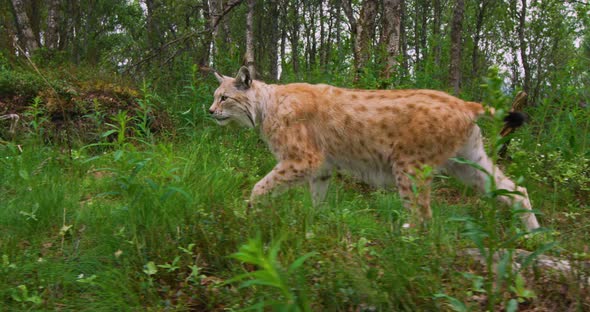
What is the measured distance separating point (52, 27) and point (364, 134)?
12148 mm

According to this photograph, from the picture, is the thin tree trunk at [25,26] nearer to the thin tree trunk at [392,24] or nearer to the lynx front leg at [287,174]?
the thin tree trunk at [392,24]

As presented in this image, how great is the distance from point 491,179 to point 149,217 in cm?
234

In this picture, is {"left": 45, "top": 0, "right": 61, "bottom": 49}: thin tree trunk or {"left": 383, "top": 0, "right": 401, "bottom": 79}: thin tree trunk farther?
{"left": 45, "top": 0, "right": 61, "bottom": 49}: thin tree trunk

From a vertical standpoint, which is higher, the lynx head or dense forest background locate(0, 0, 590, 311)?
the lynx head

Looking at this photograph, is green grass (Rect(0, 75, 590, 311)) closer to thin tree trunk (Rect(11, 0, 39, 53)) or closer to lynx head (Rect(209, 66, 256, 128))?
lynx head (Rect(209, 66, 256, 128))

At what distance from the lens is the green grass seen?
270 centimetres

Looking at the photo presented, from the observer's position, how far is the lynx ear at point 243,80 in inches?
232

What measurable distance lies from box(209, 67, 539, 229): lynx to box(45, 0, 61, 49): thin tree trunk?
32.7 ft

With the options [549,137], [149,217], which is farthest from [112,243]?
[549,137]

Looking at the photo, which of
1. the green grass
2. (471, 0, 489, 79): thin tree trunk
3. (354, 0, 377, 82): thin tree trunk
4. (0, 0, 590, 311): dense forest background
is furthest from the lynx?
(471, 0, 489, 79): thin tree trunk

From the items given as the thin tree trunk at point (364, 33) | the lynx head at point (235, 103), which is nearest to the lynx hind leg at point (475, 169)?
the lynx head at point (235, 103)

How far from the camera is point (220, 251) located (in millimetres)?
3320

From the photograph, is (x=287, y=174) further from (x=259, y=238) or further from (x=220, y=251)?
(x=259, y=238)

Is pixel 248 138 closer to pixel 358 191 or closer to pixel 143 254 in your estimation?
pixel 358 191
